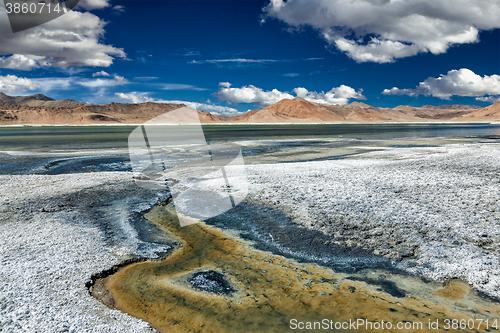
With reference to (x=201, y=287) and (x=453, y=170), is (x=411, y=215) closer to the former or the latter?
(x=201, y=287)

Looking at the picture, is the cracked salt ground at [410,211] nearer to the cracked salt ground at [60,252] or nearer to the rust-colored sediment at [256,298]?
the rust-colored sediment at [256,298]

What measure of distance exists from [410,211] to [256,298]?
4.91 meters

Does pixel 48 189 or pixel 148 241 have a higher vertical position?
pixel 48 189

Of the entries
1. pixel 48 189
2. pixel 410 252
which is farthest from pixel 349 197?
pixel 48 189

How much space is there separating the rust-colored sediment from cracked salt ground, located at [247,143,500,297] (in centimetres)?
79

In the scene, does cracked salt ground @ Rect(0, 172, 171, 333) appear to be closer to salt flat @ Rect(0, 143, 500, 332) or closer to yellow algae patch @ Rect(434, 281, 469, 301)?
salt flat @ Rect(0, 143, 500, 332)

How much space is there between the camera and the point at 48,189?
10.4 meters

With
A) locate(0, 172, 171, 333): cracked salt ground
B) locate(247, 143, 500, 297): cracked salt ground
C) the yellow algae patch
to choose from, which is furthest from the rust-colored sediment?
locate(247, 143, 500, 297): cracked salt ground

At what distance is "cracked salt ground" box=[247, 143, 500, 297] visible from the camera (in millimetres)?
5199

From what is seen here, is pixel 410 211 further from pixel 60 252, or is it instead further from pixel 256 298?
pixel 60 252

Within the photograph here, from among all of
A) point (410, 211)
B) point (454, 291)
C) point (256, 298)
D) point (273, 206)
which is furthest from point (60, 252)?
point (410, 211)

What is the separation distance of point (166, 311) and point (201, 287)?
706mm

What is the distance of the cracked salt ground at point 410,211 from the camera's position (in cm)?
520

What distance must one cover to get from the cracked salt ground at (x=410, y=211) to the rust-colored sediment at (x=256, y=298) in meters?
0.79
